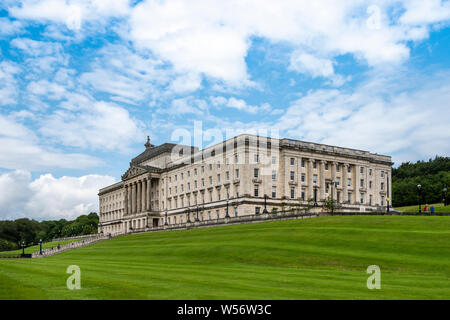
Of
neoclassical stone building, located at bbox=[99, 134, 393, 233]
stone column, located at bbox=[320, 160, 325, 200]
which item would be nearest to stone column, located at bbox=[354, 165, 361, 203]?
neoclassical stone building, located at bbox=[99, 134, 393, 233]

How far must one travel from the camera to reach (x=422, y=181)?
15050 centimetres

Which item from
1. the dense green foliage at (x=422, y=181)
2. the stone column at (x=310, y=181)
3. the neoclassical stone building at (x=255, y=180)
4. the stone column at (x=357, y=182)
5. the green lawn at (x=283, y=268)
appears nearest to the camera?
the green lawn at (x=283, y=268)

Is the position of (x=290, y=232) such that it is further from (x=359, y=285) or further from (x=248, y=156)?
(x=248, y=156)

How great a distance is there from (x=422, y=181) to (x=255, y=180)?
7699 cm

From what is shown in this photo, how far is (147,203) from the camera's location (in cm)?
13188

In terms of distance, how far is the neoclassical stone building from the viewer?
99312mm

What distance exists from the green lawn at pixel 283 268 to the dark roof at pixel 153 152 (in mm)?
76657

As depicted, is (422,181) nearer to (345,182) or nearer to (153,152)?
(345,182)

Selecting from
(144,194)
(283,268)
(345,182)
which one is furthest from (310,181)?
(283,268)

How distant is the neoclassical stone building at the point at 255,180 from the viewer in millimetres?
99312

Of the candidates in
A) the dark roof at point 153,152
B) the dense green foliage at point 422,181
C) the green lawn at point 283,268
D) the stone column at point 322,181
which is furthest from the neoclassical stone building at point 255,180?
the green lawn at point 283,268

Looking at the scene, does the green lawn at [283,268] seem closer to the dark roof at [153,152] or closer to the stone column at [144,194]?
the stone column at [144,194]
